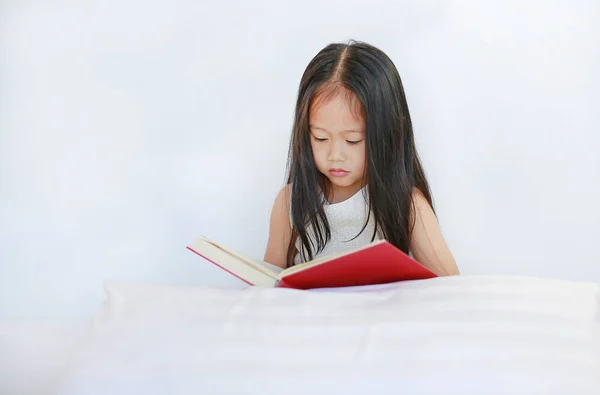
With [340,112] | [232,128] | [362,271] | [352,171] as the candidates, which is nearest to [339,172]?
[352,171]

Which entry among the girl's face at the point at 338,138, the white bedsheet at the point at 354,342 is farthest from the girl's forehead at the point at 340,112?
the white bedsheet at the point at 354,342

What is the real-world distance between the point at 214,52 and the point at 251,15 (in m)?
0.13

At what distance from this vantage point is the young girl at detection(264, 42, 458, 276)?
1.60 m

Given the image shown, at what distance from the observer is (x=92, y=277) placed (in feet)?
7.07

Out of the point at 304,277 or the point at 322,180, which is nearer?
the point at 304,277

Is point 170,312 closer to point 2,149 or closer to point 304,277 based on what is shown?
point 304,277

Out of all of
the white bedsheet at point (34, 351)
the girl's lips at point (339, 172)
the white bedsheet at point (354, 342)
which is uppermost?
the girl's lips at point (339, 172)

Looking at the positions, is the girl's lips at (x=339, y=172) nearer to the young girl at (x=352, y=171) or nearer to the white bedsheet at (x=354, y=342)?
the young girl at (x=352, y=171)

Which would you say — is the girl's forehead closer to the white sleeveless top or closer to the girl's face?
the girl's face

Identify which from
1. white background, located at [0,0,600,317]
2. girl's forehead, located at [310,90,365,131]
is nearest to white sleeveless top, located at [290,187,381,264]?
girl's forehead, located at [310,90,365,131]

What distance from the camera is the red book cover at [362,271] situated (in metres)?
1.24

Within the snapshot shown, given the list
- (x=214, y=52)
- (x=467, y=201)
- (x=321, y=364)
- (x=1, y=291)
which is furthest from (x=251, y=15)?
(x=321, y=364)

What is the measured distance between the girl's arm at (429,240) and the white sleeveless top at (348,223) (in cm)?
10

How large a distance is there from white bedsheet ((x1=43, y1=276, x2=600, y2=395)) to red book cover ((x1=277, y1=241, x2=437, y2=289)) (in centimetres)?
5
